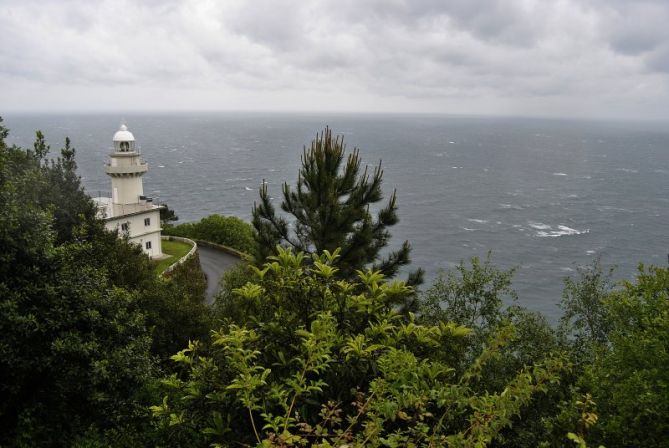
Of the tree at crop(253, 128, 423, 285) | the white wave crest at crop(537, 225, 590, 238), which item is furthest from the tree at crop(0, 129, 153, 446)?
the white wave crest at crop(537, 225, 590, 238)

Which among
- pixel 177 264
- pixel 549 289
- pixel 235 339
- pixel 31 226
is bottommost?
pixel 549 289

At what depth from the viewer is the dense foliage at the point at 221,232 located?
47312mm

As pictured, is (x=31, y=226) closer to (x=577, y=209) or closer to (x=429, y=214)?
(x=429, y=214)

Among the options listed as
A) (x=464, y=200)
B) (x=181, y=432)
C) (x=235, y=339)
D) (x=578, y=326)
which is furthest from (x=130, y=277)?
(x=464, y=200)

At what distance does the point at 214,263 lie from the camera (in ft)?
137

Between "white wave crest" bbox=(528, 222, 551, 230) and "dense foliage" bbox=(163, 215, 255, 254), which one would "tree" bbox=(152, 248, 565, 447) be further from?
"white wave crest" bbox=(528, 222, 551, 230)

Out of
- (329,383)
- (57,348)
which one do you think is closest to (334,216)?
(57,348)

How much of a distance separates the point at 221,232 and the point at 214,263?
653 cm

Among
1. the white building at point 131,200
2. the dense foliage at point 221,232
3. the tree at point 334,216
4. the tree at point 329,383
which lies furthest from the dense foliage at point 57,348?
the dense foliage at point 221,232

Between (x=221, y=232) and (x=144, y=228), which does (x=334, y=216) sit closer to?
(x=144, y=228)

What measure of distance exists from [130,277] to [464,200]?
81585 mm

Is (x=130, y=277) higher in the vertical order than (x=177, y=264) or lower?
higher

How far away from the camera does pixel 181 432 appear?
700 centimetres

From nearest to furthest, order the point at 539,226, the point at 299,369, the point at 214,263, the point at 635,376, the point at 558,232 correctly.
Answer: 1. the point at 299,369
2. the point at 635,376
3. the point at 214,263
4. the point at 558,232
5. the point at 539,226
